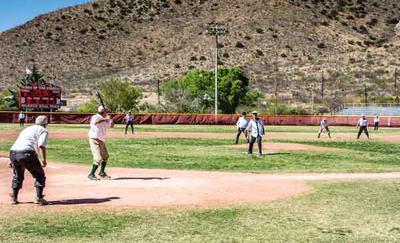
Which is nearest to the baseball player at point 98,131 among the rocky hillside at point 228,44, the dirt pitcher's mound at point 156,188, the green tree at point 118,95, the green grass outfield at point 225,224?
the dirt pitcher's mound at point 156,188

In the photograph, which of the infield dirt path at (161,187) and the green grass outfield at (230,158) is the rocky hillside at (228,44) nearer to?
the green grass outfield at (230,158)

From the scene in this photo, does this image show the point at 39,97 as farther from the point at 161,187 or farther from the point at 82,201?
Answer: the point at 82,201

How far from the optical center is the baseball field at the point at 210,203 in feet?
31.6

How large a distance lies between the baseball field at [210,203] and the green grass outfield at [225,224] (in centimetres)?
2

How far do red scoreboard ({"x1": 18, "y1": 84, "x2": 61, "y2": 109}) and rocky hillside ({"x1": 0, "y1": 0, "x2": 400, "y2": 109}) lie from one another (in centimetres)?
2630

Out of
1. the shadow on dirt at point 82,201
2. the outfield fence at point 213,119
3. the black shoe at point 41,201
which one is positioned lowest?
the shadow on dirt at point 82,201

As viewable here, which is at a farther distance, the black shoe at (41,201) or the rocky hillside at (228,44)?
the rocky hillside at (228,44)

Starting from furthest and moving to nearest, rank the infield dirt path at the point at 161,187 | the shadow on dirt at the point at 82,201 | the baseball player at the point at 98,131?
the baseball player at the point at 98,131 < the infield dirt path at the point at 161,187 < the shadow on dirt at the point at 82,201

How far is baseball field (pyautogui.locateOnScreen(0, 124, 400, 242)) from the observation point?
962 cm

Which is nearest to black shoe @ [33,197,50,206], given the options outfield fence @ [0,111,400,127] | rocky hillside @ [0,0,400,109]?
outfield fence @ [0,111,400,127]

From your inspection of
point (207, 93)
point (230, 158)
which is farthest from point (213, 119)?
point (230, 158)

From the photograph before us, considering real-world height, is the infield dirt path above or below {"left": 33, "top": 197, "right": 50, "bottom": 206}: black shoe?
below

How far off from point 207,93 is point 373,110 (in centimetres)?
2101

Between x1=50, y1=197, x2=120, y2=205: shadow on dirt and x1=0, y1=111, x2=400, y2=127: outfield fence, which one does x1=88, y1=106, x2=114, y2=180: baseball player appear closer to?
x1=50, y1=197, x2=120, y2=205: shadow on dirt
